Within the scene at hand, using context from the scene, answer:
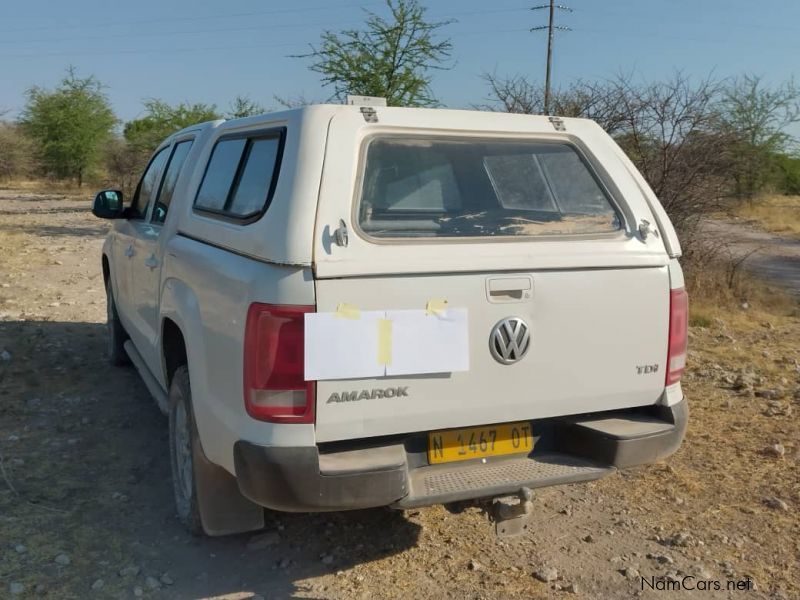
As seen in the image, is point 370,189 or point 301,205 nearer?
point 301,205

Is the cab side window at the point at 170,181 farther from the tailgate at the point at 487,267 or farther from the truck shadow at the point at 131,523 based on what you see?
the tailgate at the point at 487,267

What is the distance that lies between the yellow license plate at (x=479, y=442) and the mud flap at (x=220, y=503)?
2.72 ft

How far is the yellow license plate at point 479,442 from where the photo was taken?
288cm

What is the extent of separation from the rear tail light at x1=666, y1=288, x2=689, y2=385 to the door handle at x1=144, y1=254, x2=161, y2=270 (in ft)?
8.13

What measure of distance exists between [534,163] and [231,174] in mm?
1381

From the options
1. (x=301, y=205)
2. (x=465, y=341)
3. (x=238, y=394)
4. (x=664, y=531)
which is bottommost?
(x=664, y=531)

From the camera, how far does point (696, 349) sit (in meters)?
7.44

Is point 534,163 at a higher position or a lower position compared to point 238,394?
higher

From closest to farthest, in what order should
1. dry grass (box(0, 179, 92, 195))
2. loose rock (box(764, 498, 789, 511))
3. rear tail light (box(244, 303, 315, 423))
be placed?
rear tail light (box(244, 303, 315, 423))
loose rock (box(764, 498, 789, 511))
dry grass (box(0, 179, 92, 195))

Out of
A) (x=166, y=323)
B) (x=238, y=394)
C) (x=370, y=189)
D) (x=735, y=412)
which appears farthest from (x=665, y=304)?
(x=735, y=412)

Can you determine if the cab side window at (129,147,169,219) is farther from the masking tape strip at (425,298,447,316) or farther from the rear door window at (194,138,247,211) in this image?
the masking tape strip at (425,298,447,316)

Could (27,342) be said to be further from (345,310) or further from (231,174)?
(345,310)

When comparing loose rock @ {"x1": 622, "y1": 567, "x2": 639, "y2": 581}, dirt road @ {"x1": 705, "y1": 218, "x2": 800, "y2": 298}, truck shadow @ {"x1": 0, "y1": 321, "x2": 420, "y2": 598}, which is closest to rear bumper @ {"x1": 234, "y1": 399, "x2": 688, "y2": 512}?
loose rock @ {"x1": 622, "y1": 567, "x2": 639, "y2": 581}

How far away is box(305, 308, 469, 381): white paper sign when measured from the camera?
8.37 ft
